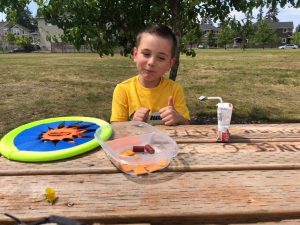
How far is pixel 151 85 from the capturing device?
303 cm

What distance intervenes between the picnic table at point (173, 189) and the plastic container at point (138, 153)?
0.13 feet

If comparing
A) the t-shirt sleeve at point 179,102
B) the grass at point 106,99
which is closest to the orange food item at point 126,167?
the t-shirt sleeve at point 179,102

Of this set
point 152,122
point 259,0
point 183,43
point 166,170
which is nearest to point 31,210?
point 166,170

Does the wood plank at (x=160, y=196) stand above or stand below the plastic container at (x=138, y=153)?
below

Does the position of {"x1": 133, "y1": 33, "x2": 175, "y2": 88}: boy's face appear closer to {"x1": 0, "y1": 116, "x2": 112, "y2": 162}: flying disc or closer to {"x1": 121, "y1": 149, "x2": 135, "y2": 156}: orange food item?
{"x1": 0, "y1": 116, "x2": 112, "y2": 162}: flying disc

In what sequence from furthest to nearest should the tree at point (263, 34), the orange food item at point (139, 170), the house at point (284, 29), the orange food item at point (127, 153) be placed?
the house at point (284, 29), the tree at point (263, 34), the orange food item at point (127, 153), the orange food item at point (139, 170)

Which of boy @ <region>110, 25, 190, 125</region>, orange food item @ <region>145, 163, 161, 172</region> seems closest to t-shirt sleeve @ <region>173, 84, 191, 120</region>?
boy @ <region>110, 25, 190, 125</region>

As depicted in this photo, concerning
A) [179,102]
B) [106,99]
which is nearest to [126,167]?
[179,102]

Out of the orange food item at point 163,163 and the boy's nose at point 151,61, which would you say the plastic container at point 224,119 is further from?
the boy's nose at point 151,61

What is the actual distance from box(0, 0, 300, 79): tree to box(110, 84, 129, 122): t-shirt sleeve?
7.44 feet

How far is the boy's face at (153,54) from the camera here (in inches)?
106

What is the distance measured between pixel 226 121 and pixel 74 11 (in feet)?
11.7

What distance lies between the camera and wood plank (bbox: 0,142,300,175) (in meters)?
1.56

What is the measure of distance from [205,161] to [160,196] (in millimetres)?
434
